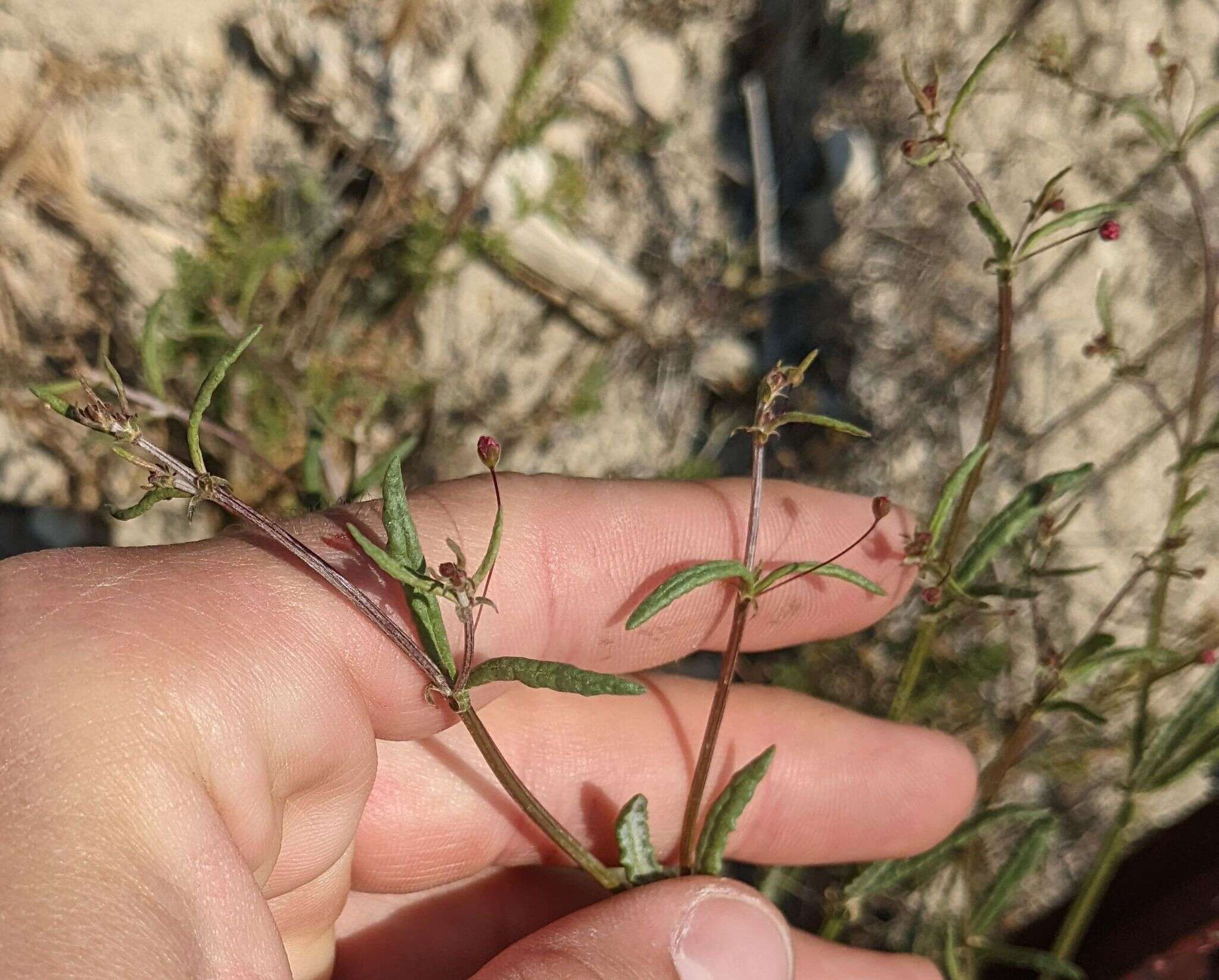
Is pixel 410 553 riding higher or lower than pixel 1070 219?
lower

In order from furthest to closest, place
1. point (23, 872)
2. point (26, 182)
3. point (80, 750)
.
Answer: point (26, 182) → point (80, 750) → point (23, 872)

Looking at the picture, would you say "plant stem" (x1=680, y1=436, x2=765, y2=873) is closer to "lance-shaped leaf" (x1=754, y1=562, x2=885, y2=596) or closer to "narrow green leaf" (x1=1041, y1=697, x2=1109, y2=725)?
"lance-shaped leaf" (x1=754, y1=562, x2=885, y2=596)

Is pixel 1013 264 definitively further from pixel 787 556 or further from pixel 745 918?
pixel 745 918

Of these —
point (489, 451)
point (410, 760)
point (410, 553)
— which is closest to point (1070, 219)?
point (489, 451)

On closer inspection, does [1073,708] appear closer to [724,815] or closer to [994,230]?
[724,815]

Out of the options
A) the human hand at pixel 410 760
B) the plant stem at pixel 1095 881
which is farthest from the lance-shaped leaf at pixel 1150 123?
the plant stem at pixel 1095 881

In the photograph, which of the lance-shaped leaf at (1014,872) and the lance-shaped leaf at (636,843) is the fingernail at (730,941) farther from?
the lance-shaped leaf at (1014,872)

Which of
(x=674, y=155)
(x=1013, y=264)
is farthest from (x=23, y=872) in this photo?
(x=674, y=155)
